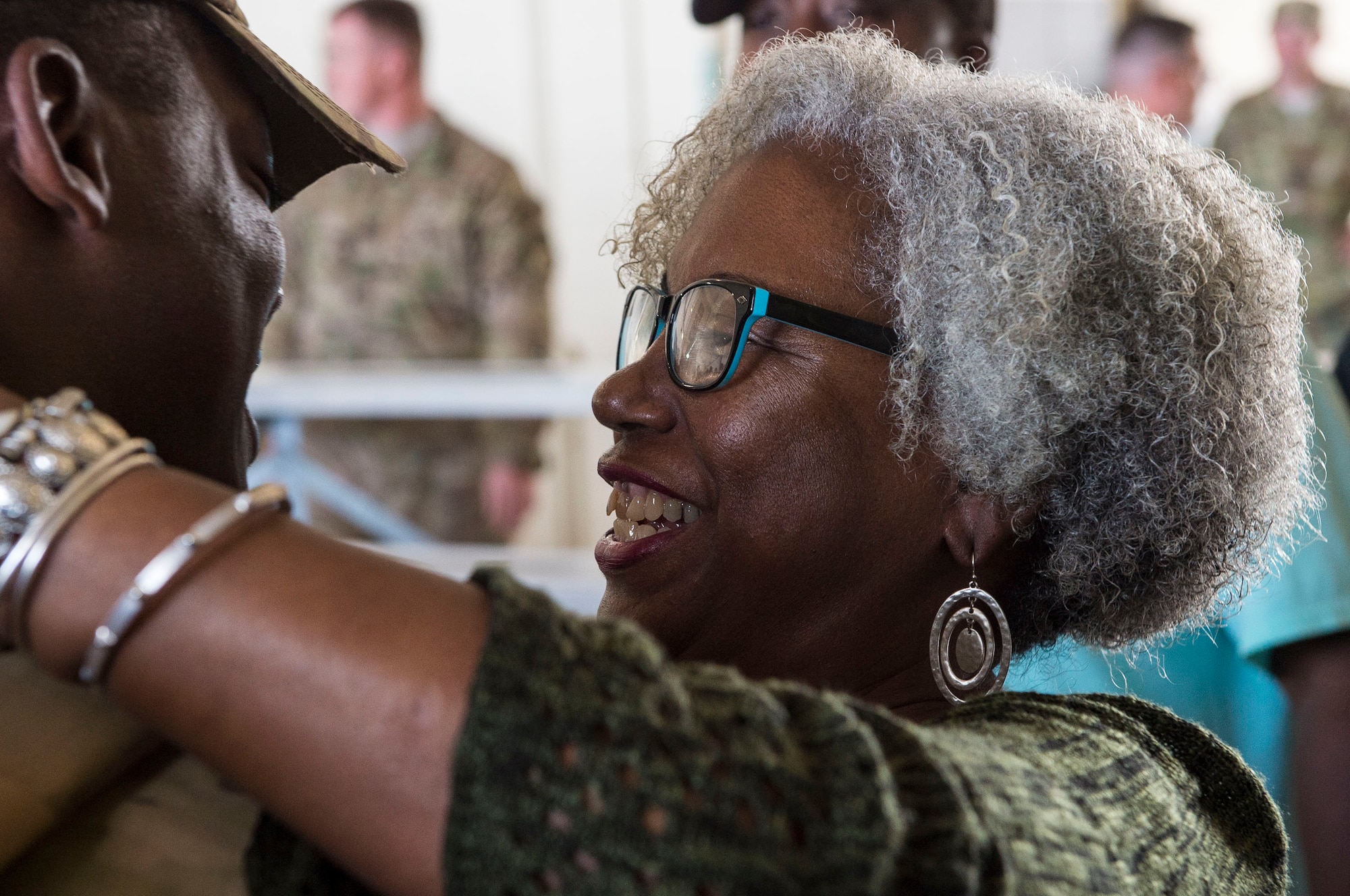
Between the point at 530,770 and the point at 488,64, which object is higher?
the point at 488,64

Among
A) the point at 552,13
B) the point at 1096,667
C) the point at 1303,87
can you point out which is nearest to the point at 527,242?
the point at 552,13

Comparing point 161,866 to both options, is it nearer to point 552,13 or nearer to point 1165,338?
point 1165,338

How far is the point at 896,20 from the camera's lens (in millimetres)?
2883

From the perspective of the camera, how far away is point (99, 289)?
1256mm

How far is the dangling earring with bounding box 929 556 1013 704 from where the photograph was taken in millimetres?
1846

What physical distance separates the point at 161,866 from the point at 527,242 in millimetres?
4226

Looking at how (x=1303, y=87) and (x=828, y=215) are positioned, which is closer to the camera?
(x=828, y=215)

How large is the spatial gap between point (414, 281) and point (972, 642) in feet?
13.3

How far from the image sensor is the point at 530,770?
0.92m

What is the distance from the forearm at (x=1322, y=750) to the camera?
2510 millimetres

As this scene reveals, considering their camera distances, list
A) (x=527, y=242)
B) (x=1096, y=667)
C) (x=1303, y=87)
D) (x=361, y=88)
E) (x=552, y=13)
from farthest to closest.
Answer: (x=552, y=13) < (x=1303, y=87) < (x=361, y=88) < (x=527, y=242) < (x=1096, y=667)

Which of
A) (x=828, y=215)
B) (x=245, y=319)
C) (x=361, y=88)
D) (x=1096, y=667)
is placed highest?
(x=361, y=88)

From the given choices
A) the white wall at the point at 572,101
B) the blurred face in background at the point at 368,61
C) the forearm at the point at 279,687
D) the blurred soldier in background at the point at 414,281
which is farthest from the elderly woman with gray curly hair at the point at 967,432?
the white wall at the point at 572,101

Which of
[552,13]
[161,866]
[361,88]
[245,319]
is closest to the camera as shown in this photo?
[161,866]
